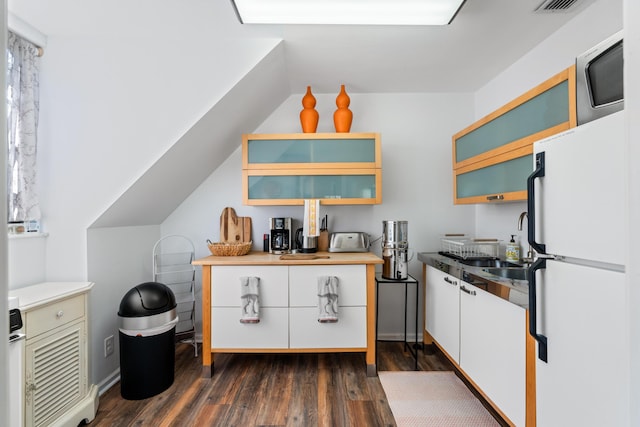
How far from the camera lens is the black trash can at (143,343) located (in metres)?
1.96

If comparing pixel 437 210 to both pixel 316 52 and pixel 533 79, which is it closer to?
pixel 533 79

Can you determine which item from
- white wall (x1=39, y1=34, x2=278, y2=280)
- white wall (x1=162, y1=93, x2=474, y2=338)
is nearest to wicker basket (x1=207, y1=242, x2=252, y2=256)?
white wall (x1=162, y1=93, x2=474, y2=338)

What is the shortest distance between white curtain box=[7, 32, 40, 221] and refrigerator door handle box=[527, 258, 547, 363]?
8.89 ft

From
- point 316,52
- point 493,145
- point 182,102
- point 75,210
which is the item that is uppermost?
point 316,52

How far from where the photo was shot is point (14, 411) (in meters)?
1.31

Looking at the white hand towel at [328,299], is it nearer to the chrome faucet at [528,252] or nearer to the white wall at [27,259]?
the chrome faucet at [528,252]

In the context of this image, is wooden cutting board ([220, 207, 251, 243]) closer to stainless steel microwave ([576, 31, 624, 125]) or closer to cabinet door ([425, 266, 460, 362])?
cabinet door ([425, 266, 460, 362])

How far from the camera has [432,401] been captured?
1955 mm

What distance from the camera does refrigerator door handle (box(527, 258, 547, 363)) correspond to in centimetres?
119

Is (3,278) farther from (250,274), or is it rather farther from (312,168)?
(312,168)

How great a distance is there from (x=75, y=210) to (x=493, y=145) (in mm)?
2828

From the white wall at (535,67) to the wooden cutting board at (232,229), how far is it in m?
2.22

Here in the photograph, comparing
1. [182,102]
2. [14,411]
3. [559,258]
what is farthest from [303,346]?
[182,102]

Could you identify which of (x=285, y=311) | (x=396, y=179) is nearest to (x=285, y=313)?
(x=285, y=311)
